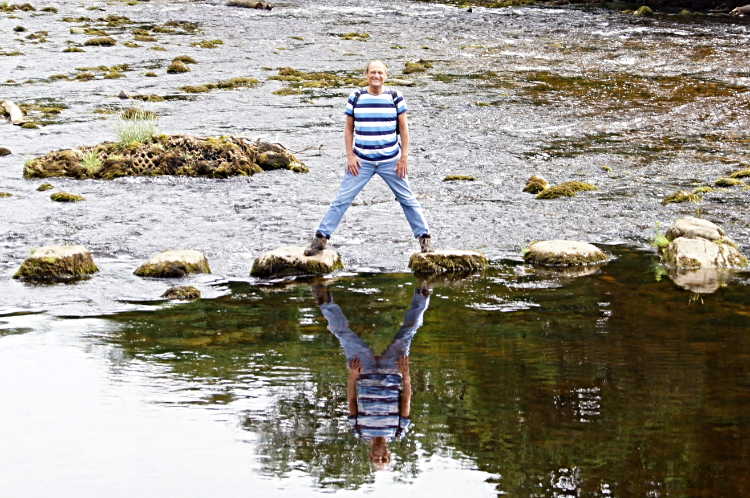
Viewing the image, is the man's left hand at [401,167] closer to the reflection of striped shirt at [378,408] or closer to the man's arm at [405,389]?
the man's arm at [405,389]

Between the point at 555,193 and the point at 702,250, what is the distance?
3649 millimetres

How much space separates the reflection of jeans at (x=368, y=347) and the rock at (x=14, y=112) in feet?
45.6

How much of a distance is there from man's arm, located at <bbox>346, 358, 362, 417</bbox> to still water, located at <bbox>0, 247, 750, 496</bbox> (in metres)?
0.06

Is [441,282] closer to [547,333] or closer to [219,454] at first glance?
[547,333]

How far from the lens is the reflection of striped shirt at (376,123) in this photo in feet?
30.0

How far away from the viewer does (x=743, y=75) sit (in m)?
26.0

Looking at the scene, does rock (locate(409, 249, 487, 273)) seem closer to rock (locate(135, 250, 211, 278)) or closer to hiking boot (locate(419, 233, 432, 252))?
hiking boot (locate(419, 233, 432, 252))

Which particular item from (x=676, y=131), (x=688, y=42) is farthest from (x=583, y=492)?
(x=688, y=42)

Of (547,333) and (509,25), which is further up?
(509,25)

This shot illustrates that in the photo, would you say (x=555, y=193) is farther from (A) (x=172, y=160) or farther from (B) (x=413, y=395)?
(B) (x=413, y=395)

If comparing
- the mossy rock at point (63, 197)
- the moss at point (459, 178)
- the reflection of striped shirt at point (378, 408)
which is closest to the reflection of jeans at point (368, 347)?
the reflection of striped shirt at point (378, 408)

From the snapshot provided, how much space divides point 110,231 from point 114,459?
6.84m

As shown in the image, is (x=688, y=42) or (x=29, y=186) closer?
(x=29, y=186)

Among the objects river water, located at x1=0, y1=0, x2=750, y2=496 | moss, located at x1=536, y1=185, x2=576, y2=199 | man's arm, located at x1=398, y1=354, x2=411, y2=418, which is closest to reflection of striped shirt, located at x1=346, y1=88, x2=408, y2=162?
river water, located at x1=0, y1=0, x2=750, y2=496
